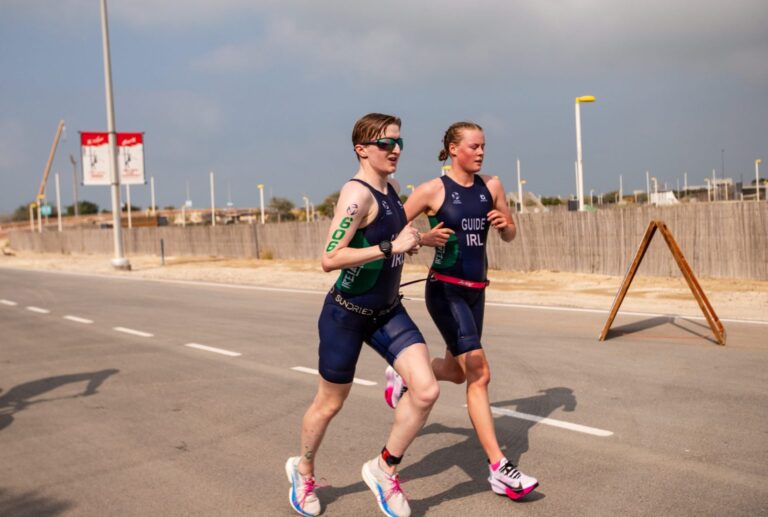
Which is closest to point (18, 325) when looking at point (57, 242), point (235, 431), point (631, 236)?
point (235, 431)

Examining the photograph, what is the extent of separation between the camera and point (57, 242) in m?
61.4

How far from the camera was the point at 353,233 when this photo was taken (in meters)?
4.20

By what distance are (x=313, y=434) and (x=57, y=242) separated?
61.7 meters

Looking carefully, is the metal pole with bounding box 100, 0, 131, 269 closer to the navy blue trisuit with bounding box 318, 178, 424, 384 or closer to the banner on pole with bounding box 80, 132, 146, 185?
the banner on pole with bounding box 80, 132, 146, 185

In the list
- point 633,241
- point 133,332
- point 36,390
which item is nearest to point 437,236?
point 36,390

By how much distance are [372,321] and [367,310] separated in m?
0.10

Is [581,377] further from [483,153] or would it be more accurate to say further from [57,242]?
[57,242]

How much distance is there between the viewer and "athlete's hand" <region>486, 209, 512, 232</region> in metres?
5.17

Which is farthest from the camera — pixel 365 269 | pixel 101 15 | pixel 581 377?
pixel 101 15

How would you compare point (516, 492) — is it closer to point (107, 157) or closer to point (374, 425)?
point (374, 425)

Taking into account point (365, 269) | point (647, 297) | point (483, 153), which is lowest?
point (647, 297)

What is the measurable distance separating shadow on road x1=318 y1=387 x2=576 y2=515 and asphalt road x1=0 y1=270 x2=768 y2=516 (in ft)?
0.07

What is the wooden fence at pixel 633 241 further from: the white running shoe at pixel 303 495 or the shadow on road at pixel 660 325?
the white running shoe at pixel 303 495

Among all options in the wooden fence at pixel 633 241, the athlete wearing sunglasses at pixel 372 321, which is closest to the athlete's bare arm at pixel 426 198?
the athlete wearing sunglasses at pixel 372 321
